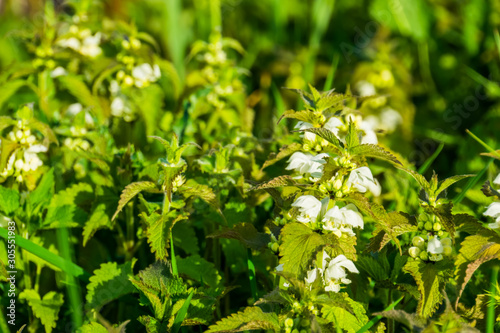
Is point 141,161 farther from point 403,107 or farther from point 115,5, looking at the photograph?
point 115,5

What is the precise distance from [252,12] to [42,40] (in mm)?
2496

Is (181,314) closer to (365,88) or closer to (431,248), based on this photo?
(431,248)

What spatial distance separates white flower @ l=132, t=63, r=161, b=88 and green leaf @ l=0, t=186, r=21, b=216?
779mm

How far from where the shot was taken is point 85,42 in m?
2.46

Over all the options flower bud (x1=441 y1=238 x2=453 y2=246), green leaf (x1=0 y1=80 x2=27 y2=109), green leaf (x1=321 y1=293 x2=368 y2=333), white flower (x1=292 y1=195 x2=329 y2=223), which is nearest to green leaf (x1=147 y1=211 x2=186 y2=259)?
white flower (x1=292 y1=195 x2=329 y2=223)

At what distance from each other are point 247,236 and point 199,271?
211 millimetres

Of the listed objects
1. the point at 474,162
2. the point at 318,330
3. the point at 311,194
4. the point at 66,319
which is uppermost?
the point at 311,194

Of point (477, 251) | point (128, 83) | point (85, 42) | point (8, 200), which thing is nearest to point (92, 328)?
point (8, 200)

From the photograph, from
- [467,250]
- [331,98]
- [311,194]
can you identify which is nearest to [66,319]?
[311,194]

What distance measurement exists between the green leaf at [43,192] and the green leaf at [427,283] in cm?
109

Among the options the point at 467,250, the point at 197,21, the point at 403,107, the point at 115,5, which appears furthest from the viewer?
the point at 115,5

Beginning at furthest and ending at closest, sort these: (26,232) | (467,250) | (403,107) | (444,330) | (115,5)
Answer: (115,5) → (403,107) → (26,232) → (467,250) → (444,330)

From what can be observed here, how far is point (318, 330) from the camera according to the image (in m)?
1.10

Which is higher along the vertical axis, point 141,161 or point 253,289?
point 141,161
